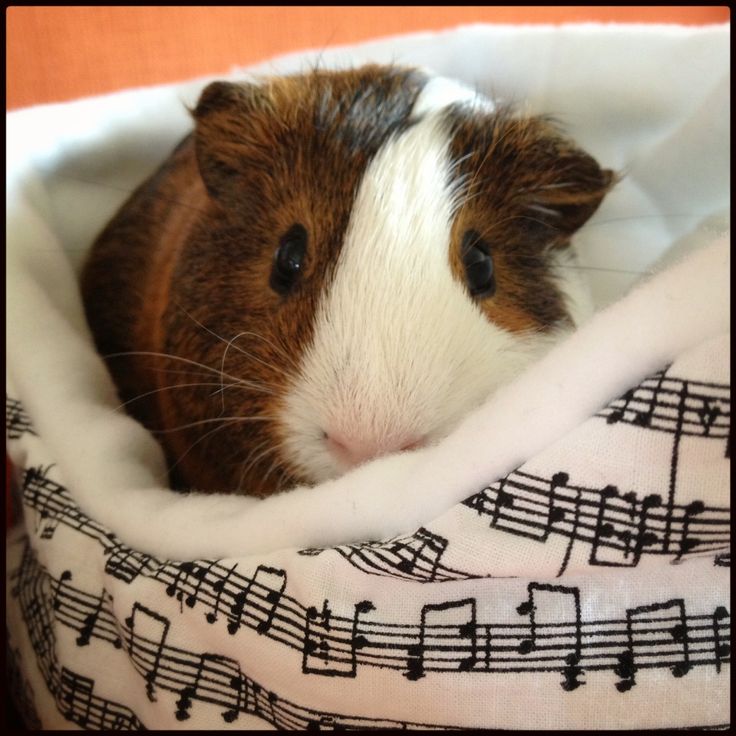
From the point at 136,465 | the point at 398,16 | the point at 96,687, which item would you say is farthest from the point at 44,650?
the point at 398,16

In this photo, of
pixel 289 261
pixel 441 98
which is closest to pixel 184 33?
pixel 441 98

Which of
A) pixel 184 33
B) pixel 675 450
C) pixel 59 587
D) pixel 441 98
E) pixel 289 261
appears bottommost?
Answer: pixel 59 587

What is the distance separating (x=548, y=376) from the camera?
1.75 feet

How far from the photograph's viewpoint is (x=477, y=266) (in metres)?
0.77

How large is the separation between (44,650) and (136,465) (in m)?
0.22

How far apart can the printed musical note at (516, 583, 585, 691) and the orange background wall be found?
3.54 ft

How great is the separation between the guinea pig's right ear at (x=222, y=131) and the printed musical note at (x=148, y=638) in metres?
0.50

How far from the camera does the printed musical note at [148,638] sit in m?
0.64

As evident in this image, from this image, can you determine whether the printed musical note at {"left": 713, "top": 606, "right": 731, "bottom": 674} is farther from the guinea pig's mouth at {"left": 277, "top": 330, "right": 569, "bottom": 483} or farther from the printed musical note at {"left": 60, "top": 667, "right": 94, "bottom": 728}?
the printed musical note at {"left": 60, "top": 667, "right": 94, "bottom": 728}

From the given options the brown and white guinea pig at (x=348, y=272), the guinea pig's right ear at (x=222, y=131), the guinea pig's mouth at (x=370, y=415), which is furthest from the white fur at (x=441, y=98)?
the guinea pig's mouth at (x=370, y=415)

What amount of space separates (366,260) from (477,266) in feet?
0.46

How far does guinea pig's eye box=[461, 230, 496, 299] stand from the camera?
0.76 m

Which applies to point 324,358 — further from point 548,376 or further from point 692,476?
point 692,476

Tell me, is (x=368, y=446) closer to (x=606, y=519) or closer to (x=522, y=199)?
(x=606, y=519)
